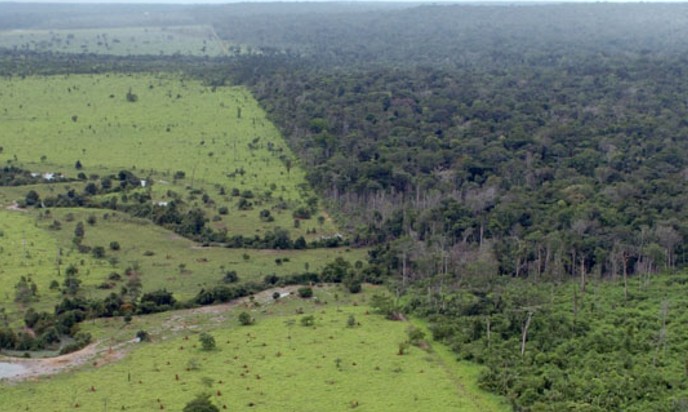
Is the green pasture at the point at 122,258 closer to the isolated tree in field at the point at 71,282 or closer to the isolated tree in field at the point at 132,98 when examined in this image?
the isolated tree in field at the point at 71,282

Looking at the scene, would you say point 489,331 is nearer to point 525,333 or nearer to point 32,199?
point 525,333

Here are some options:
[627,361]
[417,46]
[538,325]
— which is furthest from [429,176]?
[417,46]

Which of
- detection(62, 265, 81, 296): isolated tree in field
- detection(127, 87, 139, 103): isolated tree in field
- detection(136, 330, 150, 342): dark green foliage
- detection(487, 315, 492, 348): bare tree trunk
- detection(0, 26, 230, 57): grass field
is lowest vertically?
detection(0, 26, 230, 57): grass field

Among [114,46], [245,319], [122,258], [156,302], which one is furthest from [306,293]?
[114,46]

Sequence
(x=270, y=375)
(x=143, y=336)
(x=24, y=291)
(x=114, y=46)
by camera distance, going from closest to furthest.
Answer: (x=270, y=375), (x=143, y=336), (x=24, y=291), (x=114, y=46)

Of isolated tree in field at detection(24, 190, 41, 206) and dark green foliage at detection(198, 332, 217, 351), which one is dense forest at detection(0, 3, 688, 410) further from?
isolated tree in field at detection(24, 190, 41, 206)

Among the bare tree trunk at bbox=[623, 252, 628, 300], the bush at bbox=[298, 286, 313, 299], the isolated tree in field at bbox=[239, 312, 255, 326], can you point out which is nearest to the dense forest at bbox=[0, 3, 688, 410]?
the bare tree trunk at bbox=[623, 252, 628, 300]
